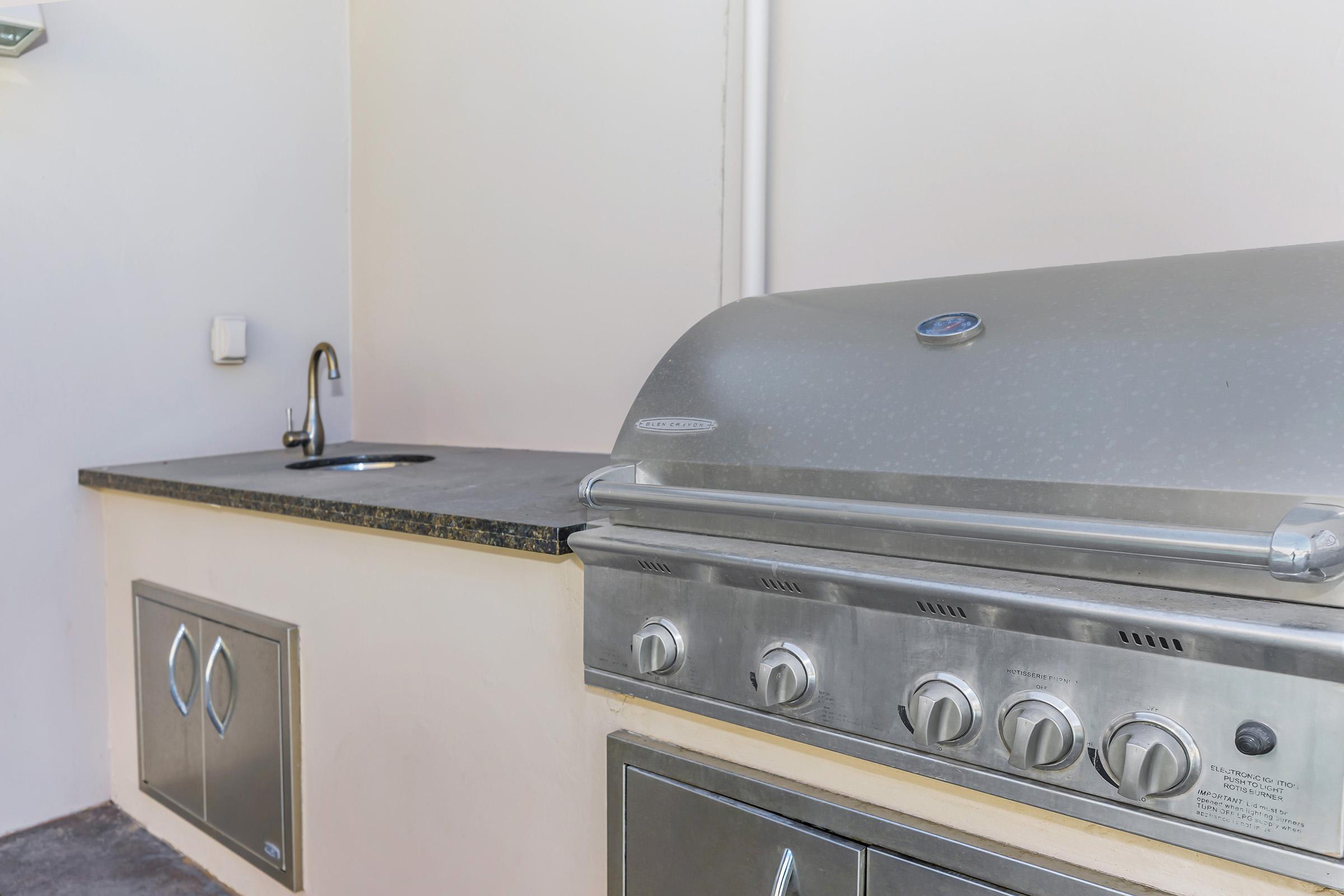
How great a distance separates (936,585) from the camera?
2.46 ft

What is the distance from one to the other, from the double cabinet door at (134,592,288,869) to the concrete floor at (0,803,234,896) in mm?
114

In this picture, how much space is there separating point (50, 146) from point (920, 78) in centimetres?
177

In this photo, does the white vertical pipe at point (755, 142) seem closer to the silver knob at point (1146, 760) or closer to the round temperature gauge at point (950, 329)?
the round temperature gauge at point (950, 329)

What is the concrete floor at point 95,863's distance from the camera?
1585 millimetres

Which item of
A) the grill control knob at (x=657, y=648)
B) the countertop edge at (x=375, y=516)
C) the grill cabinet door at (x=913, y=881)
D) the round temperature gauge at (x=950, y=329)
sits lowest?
the grill cabinet door at (x=913, y=881)

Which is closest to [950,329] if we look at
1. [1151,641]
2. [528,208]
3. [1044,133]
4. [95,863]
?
[1151,641]

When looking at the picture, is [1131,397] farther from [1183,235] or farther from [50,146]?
[50,146]

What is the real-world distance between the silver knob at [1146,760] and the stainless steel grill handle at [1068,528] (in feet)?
0.46

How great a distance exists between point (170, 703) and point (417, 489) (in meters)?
0.78

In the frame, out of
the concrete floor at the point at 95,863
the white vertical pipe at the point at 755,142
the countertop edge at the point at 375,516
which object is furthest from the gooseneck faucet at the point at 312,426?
the white vertical pipe at the point at 755,142

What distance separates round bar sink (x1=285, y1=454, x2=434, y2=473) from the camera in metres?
1.97

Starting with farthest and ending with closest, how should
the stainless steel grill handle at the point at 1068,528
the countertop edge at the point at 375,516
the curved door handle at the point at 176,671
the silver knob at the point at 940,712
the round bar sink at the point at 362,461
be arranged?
the round bar sink at the point at 362,461, the curved door handle at the point at 176,671, the countertop edge at the point at 375,516, the silver knob at the point at 940,712, the stainless steel grill handle at the point at 1068,528

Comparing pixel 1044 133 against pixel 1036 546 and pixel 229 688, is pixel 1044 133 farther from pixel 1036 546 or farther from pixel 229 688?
Answer: pixel 229 688

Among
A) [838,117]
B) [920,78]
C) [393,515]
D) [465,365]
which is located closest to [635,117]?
[838,117]
